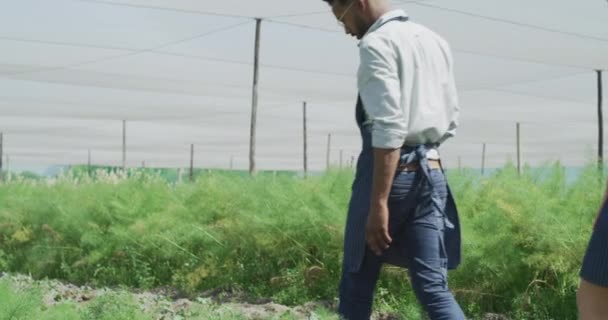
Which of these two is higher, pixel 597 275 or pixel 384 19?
pixel 384 19

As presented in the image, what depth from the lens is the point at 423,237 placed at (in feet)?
7.68

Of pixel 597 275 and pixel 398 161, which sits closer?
pixel 597 275

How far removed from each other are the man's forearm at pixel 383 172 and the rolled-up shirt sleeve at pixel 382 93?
0.02m

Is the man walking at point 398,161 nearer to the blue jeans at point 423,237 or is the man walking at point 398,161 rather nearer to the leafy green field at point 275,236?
the blue jeans at point 423,237

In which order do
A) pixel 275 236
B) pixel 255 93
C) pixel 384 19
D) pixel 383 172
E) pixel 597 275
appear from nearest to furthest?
1. pixel 597 275
2. pixel 383 172
3. pixel 384 19
4. pixel 275 236
5. pixel 255 93

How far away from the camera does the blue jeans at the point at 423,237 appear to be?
7.57ft

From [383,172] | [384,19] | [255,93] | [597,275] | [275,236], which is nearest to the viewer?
[597,275]

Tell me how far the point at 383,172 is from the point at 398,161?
9 centimetres

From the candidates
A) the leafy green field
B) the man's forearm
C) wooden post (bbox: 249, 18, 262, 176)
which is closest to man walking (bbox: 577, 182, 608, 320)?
the man's forearm

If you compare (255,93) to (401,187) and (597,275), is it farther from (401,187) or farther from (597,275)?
(597,275)

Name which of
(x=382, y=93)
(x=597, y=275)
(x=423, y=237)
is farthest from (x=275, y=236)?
(x=597, y=275)

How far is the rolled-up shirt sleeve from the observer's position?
7.36 feet

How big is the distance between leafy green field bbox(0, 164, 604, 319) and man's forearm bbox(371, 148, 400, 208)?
1744mm

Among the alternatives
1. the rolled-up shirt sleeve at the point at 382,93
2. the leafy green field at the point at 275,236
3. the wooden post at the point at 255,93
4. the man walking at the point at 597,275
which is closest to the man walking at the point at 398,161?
the rolled-up shirt sleeve at the point at 382,93
